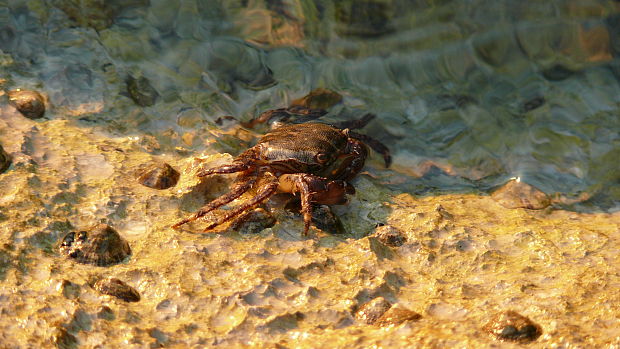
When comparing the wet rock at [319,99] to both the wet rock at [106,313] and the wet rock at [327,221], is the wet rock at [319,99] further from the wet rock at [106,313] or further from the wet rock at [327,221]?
the wet rock at [106,313]

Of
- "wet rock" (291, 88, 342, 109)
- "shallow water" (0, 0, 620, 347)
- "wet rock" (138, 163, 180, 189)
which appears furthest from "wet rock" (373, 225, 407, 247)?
"wet rock" (291, 88, 342, 109)

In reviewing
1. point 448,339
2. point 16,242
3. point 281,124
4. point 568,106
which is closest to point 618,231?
point 568,106

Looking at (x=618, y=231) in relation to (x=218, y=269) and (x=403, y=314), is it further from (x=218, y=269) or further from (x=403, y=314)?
(x=218, y=269)

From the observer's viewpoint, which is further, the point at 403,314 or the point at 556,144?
the point at 556,144

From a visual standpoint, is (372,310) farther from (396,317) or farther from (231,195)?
(231,195)

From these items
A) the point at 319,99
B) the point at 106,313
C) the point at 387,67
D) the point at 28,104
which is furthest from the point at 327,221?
the point at 28,104
